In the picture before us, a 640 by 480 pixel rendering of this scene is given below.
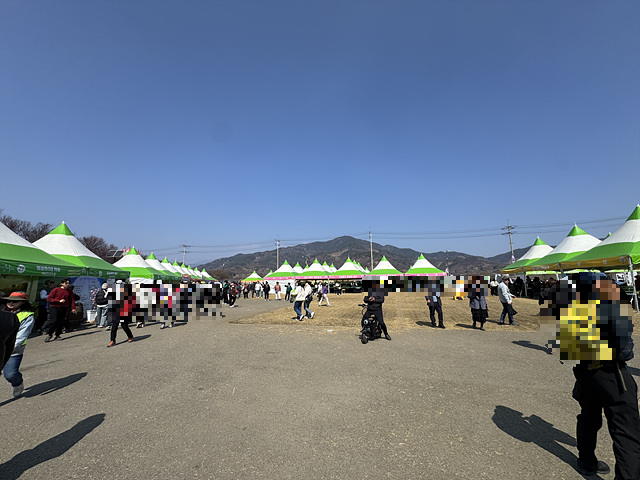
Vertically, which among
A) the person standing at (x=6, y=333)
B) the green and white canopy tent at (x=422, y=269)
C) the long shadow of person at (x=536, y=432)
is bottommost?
the long shadow of person at (x=536, y=432)

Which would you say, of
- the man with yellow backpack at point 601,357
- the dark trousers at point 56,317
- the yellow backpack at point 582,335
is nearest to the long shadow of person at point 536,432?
the man with yellow backpack at point 601,357

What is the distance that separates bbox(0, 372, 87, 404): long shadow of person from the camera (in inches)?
205

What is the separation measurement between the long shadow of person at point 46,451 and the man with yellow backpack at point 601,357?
5.30m

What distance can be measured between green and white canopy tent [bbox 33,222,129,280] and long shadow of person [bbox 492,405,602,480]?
18.1 m

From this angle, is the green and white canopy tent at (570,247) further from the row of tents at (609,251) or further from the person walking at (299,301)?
the person walking at (299,301)

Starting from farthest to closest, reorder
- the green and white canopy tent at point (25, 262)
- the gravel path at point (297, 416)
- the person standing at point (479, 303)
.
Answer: the green and white canopy tent at point (25, 262)
the person standing at point (479, 303)
the gravel path at point (297, 416)

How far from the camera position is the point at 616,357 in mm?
2592

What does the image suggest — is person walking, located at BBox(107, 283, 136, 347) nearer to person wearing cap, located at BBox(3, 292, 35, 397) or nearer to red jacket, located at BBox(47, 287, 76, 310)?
red jacket, located at BBox(47, 287, 76, 310)

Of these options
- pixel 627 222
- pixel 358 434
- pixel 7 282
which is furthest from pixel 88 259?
pixel 627 222

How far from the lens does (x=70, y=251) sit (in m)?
16.4

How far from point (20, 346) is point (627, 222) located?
78.1 feet

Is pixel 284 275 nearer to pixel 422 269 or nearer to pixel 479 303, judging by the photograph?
pixel 422 269

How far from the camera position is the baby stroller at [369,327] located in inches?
338

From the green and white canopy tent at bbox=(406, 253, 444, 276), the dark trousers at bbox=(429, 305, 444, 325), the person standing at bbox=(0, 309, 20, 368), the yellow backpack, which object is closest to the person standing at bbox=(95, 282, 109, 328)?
the person standing at bbox=(0, 309, 20, 368)
